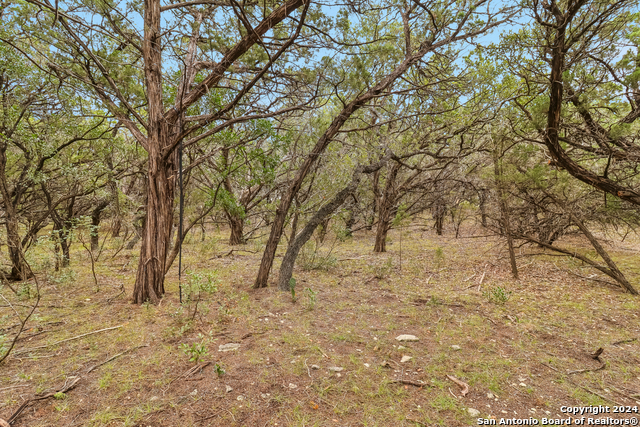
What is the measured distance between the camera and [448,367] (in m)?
3.08

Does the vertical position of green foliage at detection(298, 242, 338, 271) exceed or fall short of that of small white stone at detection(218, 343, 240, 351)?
it exceeds it

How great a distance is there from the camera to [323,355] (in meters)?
3.29

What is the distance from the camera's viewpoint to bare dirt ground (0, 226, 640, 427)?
2439mm

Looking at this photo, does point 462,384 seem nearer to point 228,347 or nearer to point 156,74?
point 228,347

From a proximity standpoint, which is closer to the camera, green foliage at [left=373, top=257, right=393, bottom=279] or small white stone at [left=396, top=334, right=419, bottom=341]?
small white stone at [left=396, top=334, right=419, bottom=341]

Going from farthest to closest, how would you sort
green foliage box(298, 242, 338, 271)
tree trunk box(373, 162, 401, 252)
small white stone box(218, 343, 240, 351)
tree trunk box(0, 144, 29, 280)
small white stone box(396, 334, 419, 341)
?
1. tree trunk box(373, 162, 401, 252)
2. green foliage box(298, 242, 338, 271)
3. tree trunk box(0, 144, 29, 280)
4. small white stone box(396, 334, 419, 341)
5. small white stone box(218, 343, 240, 351)

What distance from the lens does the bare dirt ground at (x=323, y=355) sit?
Result: 2439mm

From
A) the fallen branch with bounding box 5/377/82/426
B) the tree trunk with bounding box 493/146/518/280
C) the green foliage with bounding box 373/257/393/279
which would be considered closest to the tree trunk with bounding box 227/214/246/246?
the green foliage with bounding box 373/257/393/279

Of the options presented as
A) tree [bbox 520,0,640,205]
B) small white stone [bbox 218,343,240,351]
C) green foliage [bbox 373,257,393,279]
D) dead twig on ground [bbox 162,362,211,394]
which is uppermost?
tree [bbox 520,0,640,205]

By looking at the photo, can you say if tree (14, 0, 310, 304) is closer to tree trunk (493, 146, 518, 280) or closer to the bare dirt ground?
the bare dirt ground

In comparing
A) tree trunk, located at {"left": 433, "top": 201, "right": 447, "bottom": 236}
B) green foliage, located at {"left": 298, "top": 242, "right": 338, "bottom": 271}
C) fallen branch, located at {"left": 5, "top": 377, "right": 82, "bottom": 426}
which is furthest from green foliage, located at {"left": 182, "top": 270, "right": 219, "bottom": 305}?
tree trunk, located at {"left": 433, "top": 201, "right": 447, "bottom": 236}

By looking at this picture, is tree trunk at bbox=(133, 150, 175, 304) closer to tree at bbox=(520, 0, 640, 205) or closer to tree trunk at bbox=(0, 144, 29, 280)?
tree trunk at bbox=(0, 144, 29, 280)

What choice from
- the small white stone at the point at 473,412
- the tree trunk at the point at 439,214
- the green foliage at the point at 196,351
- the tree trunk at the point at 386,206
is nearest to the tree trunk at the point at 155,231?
the green foliage at the point at 196,351

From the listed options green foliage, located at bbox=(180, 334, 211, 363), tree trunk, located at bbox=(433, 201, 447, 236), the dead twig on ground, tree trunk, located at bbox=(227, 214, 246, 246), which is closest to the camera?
the dead twig on ground
